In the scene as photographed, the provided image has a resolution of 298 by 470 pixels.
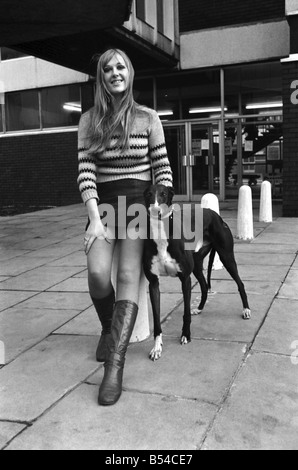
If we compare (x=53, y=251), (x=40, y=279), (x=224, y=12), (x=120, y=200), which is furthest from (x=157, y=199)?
(x=224, y=12)

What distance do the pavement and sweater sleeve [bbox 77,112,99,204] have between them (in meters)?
1.23

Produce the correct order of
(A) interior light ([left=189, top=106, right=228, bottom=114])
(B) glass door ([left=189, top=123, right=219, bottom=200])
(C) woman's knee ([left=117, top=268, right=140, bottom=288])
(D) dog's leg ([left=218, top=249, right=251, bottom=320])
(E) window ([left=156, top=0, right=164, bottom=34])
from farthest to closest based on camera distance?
(B) glass door ([left=189, top=123, right=219, bottom=200]) < (A) interior light ([left=189, top=106, right=228, bottom=114]) < (E) window ([left=156, top=0, right=164, bottom=34]) < (D) dog's leg ([left=218, top=249, right=251, bottom=320]) < (C) woman's knee ([left=117, top=268, right=140, bottom=288])

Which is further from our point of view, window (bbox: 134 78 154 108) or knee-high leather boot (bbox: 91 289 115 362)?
window (bbox: 134 78 154 108)

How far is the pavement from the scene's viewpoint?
2.59 metres

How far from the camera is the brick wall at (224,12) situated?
47.3 feet

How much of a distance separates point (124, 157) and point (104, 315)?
114cm

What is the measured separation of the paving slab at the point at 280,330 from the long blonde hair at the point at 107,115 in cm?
185

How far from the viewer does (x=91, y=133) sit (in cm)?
331

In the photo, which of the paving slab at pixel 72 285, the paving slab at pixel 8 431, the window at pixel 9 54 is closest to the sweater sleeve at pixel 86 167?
the paving slab at pixel 8 431

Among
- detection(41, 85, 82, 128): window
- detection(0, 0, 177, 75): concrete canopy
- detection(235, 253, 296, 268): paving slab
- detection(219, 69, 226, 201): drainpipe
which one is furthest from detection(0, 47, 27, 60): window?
detection(235, 253, 296, 268): paving slab

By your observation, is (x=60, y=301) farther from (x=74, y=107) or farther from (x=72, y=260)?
(x=74, y=107)

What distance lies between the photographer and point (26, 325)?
15.0ft

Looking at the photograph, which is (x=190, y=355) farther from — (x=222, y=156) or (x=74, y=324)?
(x=222, y=156)

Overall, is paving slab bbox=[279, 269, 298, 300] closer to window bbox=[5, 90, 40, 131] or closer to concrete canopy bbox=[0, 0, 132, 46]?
concrete canopy bbox=[0, 0, 132, 46]
